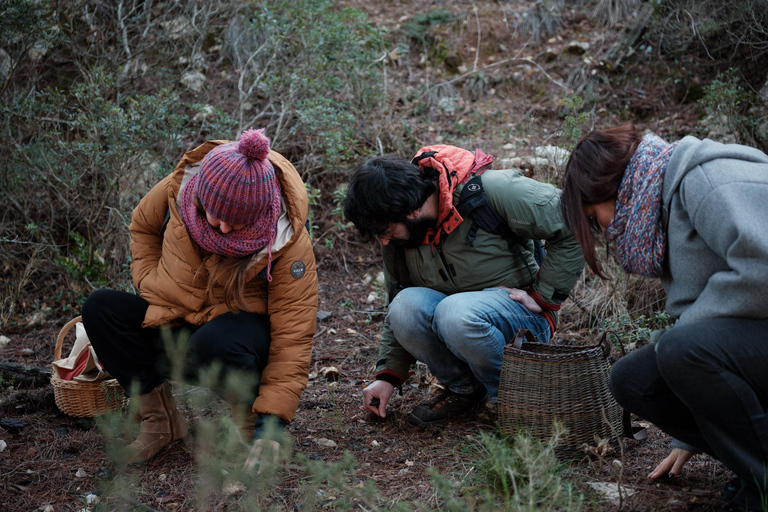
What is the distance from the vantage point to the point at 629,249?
2154 millimetres

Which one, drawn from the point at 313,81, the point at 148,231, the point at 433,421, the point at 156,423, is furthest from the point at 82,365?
the point at 313,81

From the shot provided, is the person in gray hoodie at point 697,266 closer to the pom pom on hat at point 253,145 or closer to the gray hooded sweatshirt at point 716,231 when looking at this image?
the gray hooded sweatshirt at point 716,231

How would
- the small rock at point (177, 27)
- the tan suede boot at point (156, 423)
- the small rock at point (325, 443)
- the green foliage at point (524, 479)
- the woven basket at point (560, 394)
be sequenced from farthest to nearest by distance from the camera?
the small rock at point (177, 27) → the small rock at point (325, 443) → the tan suede boot at point (156, 423) → the woven basket at point (560, 394) → the green foliage at point (524, 479)

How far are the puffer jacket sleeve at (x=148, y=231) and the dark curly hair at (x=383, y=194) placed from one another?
2.81 feet

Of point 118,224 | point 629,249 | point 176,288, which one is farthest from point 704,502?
point 118,224

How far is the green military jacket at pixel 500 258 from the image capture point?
2801mm

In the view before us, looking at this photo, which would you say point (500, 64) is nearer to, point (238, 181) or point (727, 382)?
point (238, 181)

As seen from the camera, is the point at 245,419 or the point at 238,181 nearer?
the point at 238,181

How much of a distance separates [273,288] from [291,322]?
0.17m

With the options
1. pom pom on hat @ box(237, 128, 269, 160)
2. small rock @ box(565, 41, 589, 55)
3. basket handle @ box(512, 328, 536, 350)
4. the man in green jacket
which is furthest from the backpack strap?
small rock @ box(565, 41, 589, 55)

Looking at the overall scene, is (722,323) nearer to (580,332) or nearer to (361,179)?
(361,179)

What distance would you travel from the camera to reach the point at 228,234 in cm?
266

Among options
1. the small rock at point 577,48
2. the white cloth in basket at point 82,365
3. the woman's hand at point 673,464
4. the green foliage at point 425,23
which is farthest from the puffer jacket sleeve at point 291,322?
the green foliage at point 425,23

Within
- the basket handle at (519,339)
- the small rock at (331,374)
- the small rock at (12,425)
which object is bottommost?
the small rock at (331,374)
